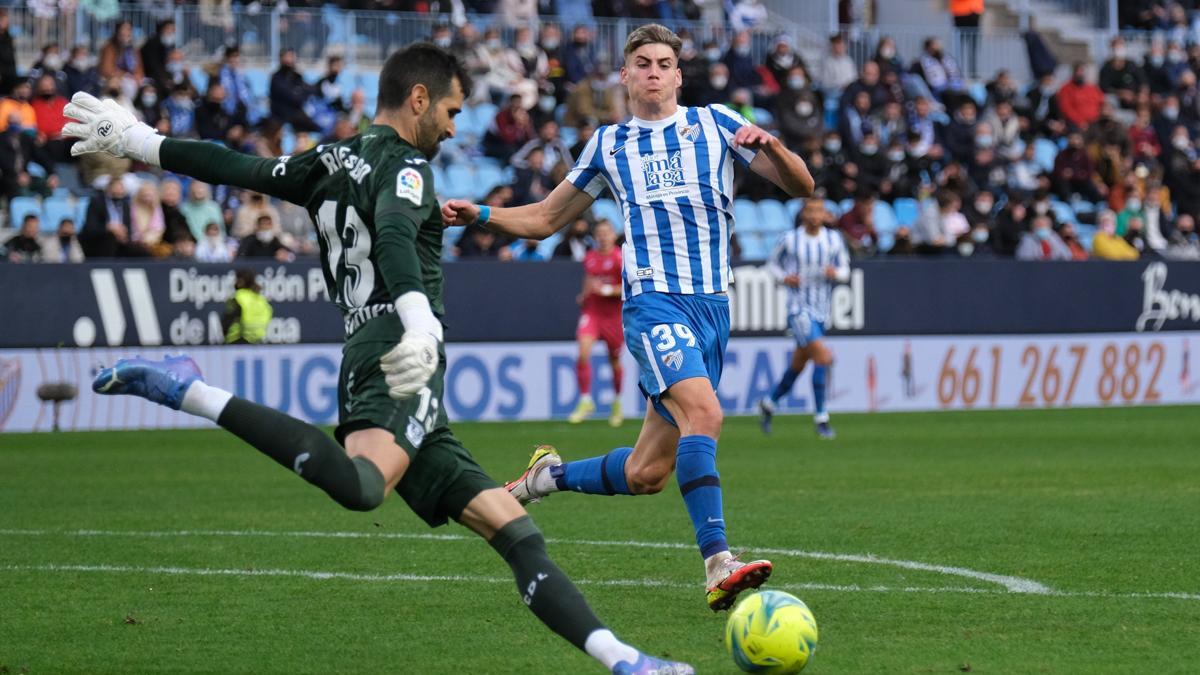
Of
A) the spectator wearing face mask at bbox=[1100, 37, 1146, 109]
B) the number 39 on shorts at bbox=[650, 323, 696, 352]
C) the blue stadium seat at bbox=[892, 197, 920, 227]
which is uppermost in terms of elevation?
the spectator wearing face mask at bbox=[1100, 37, 1146, 109]

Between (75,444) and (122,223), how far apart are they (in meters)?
3.72

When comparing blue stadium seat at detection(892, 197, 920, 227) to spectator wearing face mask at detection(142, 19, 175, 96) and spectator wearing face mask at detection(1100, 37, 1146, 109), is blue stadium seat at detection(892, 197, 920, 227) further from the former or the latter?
spectator wearing face mask at detection(142, 19, 175, 96)

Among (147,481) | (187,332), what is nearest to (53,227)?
(187,332)

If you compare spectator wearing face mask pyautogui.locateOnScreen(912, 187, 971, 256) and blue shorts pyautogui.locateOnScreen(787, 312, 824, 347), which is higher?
spectator wearing face mask pyautogui.locateOnScreen(912, 187, 971, 256)

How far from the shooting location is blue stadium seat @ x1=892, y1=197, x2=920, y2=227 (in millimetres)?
26156

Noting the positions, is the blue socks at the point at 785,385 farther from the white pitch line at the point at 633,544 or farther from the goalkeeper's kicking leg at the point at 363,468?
the goalkeeper's kicking leg at the point at 363,468

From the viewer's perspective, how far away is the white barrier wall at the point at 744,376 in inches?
764

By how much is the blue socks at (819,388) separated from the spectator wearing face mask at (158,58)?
9.20 metres

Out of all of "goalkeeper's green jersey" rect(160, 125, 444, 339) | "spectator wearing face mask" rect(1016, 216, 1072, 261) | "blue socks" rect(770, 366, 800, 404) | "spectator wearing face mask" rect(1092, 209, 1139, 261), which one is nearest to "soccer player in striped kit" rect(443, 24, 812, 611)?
"goalkeeper's green jersey" rect(160, 125, 444, 339)

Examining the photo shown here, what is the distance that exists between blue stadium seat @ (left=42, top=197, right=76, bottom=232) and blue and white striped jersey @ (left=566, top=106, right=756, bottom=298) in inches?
558

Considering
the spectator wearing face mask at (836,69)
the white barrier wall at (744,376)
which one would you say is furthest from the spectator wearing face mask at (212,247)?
the spectator wearing face mask at (836,69)

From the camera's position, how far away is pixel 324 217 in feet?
18.7

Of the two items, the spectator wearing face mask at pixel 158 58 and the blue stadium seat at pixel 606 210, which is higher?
the spectator wearing face mask at pixel 158 58

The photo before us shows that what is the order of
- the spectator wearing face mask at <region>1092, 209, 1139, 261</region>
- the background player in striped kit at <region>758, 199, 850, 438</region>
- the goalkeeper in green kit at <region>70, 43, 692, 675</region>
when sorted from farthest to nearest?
the spectator wearing face mask at <region>1092, 209, 1139, 261</region> < the background player in striped kit at <region>758, 199, 850, 438</region> < the goalkeeper in green kit at <region>70, 43, 692, 675</region>
